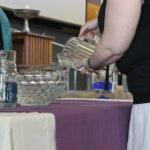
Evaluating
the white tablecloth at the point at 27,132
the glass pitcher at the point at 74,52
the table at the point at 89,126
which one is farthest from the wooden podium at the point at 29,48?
the white tablecloth at the point at 27,132

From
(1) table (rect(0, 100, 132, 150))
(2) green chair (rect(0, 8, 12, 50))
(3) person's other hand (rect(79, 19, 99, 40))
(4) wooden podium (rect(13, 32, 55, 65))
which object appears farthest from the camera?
(4) wooden podium (rect(13, 32, 55, 65))

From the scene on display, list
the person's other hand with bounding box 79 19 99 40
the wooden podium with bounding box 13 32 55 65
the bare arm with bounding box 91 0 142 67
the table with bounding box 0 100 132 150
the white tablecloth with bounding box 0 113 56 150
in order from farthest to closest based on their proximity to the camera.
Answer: the wooden podium with bounding box 13 32 55 65 < the person's other hand with bounding box 79 19 99 40 < the bare arm with bounding box 91 0 142 67 < the table with bounding box 0 100 132 150 < the white tablecloth with bounding box 0 113 56 150

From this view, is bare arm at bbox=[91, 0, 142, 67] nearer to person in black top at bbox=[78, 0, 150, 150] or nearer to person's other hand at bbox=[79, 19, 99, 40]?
person in black top at bbox=[78, 0, 150, 150]

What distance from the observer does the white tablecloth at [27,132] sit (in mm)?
649

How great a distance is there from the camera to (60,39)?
4379mm

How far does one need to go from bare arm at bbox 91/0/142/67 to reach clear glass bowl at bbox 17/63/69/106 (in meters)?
0.15

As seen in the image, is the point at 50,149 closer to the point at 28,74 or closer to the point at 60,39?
the point at 28,74

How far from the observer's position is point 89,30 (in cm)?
127

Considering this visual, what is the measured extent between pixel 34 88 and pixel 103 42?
20 cm

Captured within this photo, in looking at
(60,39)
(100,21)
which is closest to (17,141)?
(100,21)

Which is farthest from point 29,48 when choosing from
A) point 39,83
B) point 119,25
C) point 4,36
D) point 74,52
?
point 119,25

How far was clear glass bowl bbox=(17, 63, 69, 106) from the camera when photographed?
39.6 inches

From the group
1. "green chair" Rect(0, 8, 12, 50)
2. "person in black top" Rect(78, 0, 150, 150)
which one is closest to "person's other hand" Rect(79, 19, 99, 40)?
"person in black top" Rect(78, 0, 150, 150)

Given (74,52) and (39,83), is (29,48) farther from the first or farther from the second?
(39,83)
